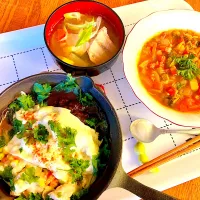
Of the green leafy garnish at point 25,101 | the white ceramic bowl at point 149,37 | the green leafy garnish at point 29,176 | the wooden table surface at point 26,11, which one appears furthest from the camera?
the wooden table surface at point 26,11

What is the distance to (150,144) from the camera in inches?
63.0

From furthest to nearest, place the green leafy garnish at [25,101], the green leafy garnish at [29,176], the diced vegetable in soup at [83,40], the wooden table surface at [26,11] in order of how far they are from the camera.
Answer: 1. the wooden table surface at [26,11]
2. the diced vegetable in soup at [83,40]
3. the green leafy garnish at [25,101]
4. the green leafy garnish at [29,176]

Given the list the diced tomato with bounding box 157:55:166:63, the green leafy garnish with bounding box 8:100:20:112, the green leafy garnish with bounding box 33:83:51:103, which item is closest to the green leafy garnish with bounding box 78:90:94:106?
the green leafy garnish with bounding box 33:83:51:103

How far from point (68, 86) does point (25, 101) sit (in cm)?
17

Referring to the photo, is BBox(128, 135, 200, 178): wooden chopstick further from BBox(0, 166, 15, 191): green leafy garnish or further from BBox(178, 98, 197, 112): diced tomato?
BBox(0, 166, 15, 191): green leafy garnish

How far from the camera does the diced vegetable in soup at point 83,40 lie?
5.47 feet

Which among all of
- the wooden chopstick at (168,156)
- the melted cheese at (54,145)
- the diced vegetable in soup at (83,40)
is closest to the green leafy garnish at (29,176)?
the melted cheese at (54,145)

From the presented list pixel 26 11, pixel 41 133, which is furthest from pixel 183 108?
pixel 26 11

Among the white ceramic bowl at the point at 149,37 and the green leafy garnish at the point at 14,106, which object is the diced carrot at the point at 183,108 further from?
the green leafy garnish at the point at 14,106

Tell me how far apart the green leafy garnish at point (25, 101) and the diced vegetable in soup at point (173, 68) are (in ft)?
1.63

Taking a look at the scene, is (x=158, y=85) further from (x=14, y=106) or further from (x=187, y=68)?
(x=14, y=106)

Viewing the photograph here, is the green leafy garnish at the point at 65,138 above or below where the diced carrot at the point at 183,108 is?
above

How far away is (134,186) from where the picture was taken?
1.35m

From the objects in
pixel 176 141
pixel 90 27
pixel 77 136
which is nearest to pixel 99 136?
pixel 77 136
